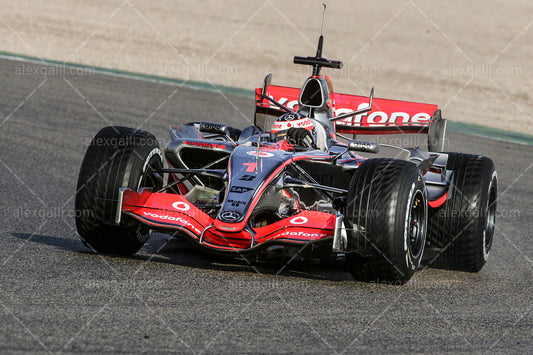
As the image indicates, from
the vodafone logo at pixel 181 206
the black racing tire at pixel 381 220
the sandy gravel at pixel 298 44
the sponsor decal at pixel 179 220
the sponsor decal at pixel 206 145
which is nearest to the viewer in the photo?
the black racing tire at pixel 381 220

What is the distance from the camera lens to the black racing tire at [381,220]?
21.4 ft

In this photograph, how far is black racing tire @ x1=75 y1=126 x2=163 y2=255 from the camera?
704 centimetres

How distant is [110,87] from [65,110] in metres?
2.79

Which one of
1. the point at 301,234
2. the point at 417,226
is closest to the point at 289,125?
the point at 417,226

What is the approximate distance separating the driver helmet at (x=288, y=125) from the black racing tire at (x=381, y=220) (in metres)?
1.68

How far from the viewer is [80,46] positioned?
991 inches

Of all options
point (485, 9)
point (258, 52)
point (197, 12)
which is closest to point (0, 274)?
point (258, 52)

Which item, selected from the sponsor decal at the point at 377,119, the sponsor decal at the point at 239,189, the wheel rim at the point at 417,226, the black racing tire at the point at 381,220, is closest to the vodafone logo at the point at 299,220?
the black racing tire at the point at 381,220

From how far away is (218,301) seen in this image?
5.99 meters

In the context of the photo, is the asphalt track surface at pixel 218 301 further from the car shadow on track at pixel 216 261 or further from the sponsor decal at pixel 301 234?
the sponsor decal at pixel 301 234

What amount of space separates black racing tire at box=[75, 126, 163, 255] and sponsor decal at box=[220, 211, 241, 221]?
0.77m

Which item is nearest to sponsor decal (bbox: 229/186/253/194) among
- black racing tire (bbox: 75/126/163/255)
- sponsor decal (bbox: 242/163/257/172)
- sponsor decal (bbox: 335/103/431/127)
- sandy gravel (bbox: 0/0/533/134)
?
sponsor decal (bbox: 242/163/257/172)

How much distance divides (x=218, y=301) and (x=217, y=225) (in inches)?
33.4

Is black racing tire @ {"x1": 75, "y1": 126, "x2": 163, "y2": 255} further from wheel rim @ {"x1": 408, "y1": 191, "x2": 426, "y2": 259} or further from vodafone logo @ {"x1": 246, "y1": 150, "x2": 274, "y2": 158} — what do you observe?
wheel rim @ {"x1": 408, "y1": 191, "x2": 426, "y2": 259}
